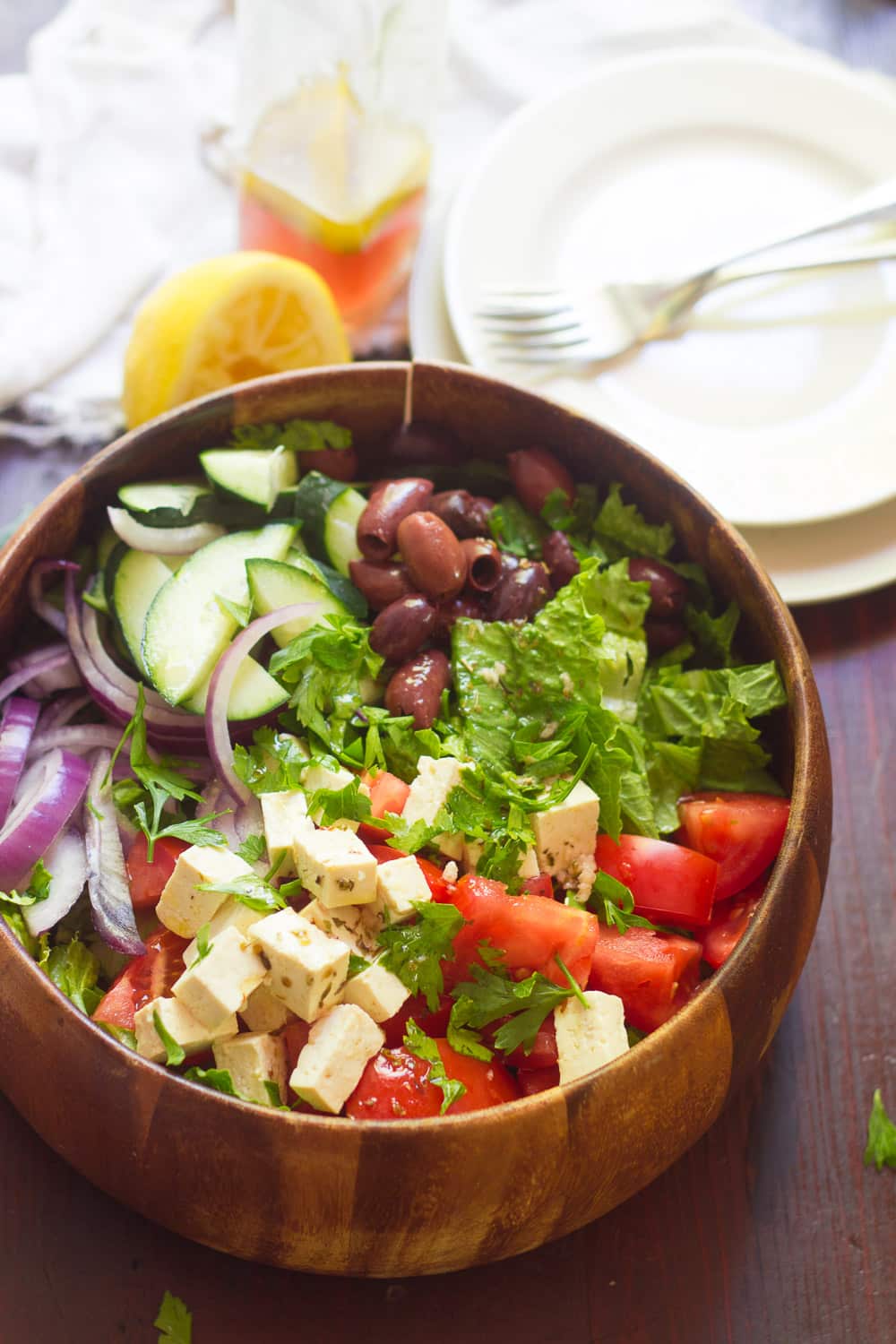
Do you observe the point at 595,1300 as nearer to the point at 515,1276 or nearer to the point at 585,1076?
the point at 515,1276

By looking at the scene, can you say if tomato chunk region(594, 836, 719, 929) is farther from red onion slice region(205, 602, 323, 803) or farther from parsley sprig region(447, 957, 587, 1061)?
red onion slice region(205, 602, 323, 803)

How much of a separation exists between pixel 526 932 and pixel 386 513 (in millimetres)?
679

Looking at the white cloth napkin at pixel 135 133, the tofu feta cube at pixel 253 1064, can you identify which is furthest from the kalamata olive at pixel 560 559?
the white cloth napkin at pixel 135 133

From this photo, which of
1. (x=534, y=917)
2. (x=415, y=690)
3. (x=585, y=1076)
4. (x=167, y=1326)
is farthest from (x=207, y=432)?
(x=167, y=1326)

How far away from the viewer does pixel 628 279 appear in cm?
253

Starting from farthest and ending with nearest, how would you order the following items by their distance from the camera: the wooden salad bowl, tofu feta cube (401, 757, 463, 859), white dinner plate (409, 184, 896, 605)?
white dinner plate (409, 184, 896, 605)
tofu feta cube (401, 757, 463, 859)
the wooden salad bowl

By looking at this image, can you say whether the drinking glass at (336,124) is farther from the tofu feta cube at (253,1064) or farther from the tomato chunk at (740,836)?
the tofu feta cube at (253,1064)

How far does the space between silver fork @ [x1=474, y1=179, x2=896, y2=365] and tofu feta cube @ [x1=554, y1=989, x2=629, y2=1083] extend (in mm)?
1321

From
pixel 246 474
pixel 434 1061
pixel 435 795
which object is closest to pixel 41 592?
pixel 246 474

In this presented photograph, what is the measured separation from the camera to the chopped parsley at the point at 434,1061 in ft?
4.84

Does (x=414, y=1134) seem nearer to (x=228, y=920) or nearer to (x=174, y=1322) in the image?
(x=228, y=920)

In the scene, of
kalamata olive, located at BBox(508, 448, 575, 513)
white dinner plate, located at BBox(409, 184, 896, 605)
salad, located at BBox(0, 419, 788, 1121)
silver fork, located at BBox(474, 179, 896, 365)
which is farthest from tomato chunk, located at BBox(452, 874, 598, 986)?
silver fork, located at BBox(474, 179, 896, 365)

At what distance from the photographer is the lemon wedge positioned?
2.12 meters

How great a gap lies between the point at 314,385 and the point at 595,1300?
4.51 feet
